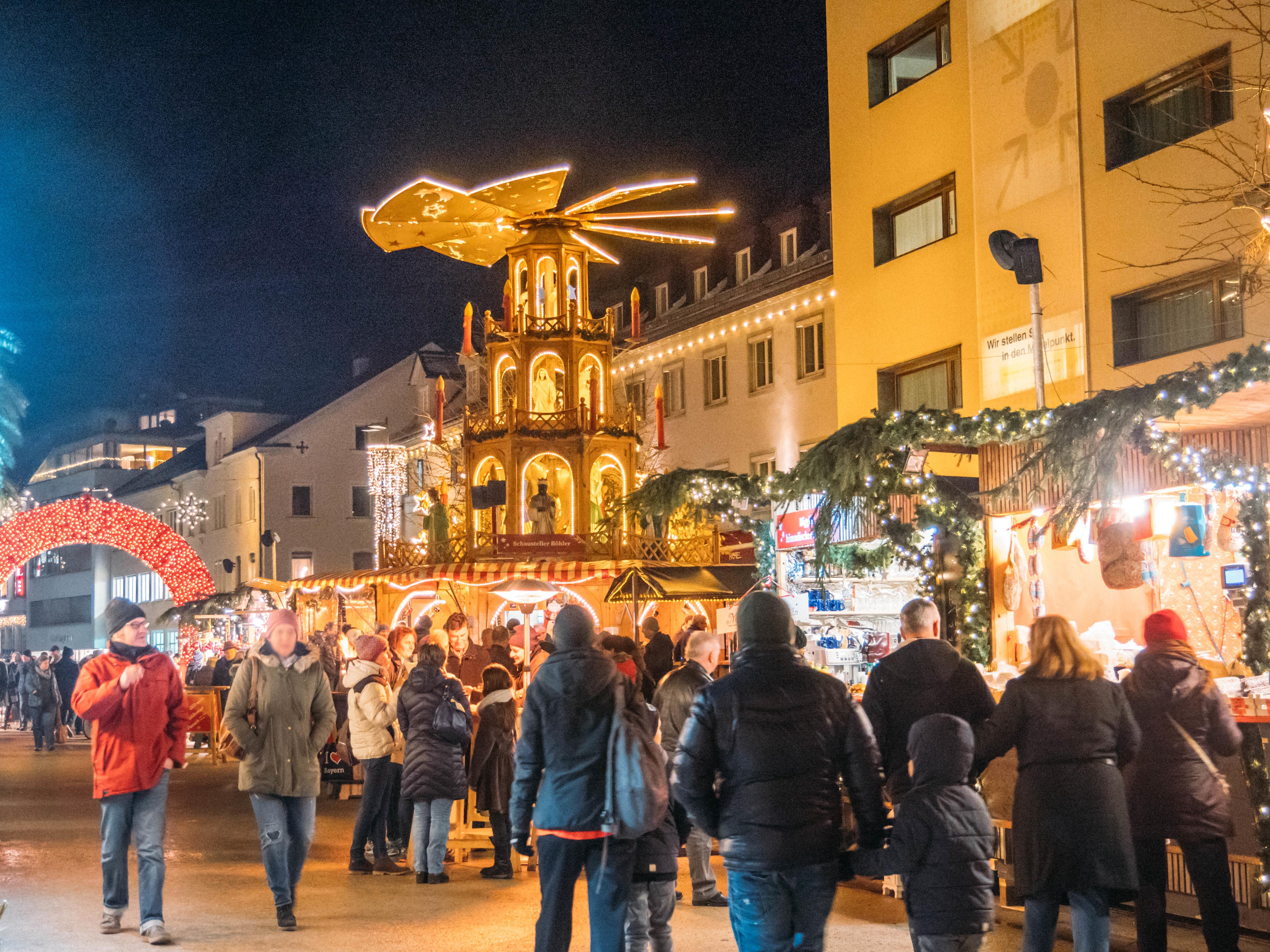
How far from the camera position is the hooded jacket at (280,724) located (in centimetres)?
906

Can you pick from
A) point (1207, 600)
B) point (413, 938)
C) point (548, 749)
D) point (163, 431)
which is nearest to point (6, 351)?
point (413, 938)

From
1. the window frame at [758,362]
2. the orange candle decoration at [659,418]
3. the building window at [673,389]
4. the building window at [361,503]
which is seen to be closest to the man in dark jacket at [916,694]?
the orange candle decoration at [659,418]

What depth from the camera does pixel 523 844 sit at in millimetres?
6477

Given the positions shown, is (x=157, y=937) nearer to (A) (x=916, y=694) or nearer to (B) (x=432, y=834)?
(B) (x=432, y=834)

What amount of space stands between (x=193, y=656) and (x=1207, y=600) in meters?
23.6

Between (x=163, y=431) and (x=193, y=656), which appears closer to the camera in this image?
(x=193, y=656)

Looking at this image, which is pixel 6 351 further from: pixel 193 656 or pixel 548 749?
pixel 193 656

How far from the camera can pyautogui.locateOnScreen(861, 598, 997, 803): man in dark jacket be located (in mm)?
6883

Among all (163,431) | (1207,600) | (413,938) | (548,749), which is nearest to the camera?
(548,749)

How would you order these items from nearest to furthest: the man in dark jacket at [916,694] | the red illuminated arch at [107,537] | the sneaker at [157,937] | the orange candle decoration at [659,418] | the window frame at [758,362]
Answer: the man in dark jacket at [916,694]
the sneaker at [157,937]
the orange candle decoration at [659,418]
the red illuminated arch at [107,537]
the window frame at [758,362]

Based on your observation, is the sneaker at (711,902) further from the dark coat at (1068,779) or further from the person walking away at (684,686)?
the dark coat at (1068,779)

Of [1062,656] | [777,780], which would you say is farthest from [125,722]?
[1062,656]

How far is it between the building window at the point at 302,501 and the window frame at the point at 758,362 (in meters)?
29.6

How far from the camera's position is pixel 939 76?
2031 centimetres
